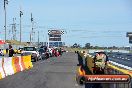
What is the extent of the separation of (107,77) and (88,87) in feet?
15.6

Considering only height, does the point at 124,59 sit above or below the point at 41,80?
above

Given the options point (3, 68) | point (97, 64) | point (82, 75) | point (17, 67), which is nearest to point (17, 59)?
point (17, 67)

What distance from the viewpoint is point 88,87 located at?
16.0 m

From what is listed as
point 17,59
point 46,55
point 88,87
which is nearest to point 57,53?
point 46,55

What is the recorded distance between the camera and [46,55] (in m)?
70.2

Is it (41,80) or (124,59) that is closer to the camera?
(41,80)

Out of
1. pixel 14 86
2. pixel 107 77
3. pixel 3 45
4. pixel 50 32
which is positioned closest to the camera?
pixel 107 77

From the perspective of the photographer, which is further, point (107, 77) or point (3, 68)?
point (3, 68)

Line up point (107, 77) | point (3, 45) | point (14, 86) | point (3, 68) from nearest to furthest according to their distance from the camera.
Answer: point (107, 77) → point (14, 86) → point (3, 68) → point (3, 45)

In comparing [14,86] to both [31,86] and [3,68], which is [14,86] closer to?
[31,86]

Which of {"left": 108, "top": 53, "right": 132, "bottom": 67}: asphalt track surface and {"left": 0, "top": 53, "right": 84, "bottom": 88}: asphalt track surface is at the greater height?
{"left": 108, "top": 53, "right": 132, "bottom": 67}: asphalt track surface

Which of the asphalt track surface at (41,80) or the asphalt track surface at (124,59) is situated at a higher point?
the asphalt track surface at (124,59)

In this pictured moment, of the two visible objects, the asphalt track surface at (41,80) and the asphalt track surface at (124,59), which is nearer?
the asphalt track surface at (41,80)

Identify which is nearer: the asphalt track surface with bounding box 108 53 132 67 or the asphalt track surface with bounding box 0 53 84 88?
the asphalt track surface with bounding box 0 53 84 88
